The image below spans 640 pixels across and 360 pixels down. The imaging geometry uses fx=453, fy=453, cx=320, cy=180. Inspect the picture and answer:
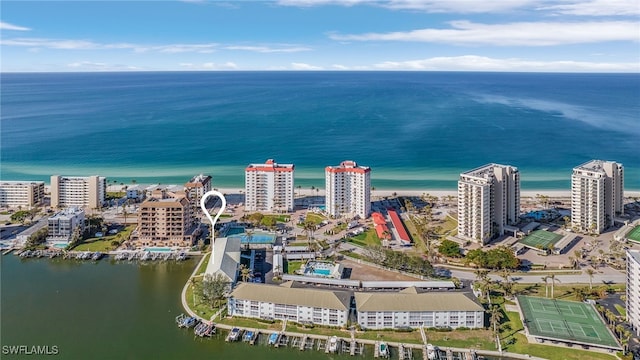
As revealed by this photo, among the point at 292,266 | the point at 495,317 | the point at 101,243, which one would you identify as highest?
the point at 101,243

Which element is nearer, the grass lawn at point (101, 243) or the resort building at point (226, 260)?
the resort building at point (226, 260)

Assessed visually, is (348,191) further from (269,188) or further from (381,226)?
(269,188)

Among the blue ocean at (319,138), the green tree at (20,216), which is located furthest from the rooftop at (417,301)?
the green tree at (20,216)

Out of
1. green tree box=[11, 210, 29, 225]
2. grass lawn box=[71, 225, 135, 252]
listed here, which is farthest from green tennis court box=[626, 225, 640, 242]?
green tree box=[11, 210, 29, 225]

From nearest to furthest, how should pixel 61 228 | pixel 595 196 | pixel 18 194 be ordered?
1. pixel 61 228
2. pixel 595 196
3. pixel 18 194

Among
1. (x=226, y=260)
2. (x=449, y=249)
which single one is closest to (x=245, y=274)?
(x=226, y=260)

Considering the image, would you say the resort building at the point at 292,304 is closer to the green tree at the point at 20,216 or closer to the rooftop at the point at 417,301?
the rooftop at the point at 417,301

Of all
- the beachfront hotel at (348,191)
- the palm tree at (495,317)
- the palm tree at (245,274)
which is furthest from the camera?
the beachfront hotel at (348,191)

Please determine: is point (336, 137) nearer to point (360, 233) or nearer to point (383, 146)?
point (383, 146)
